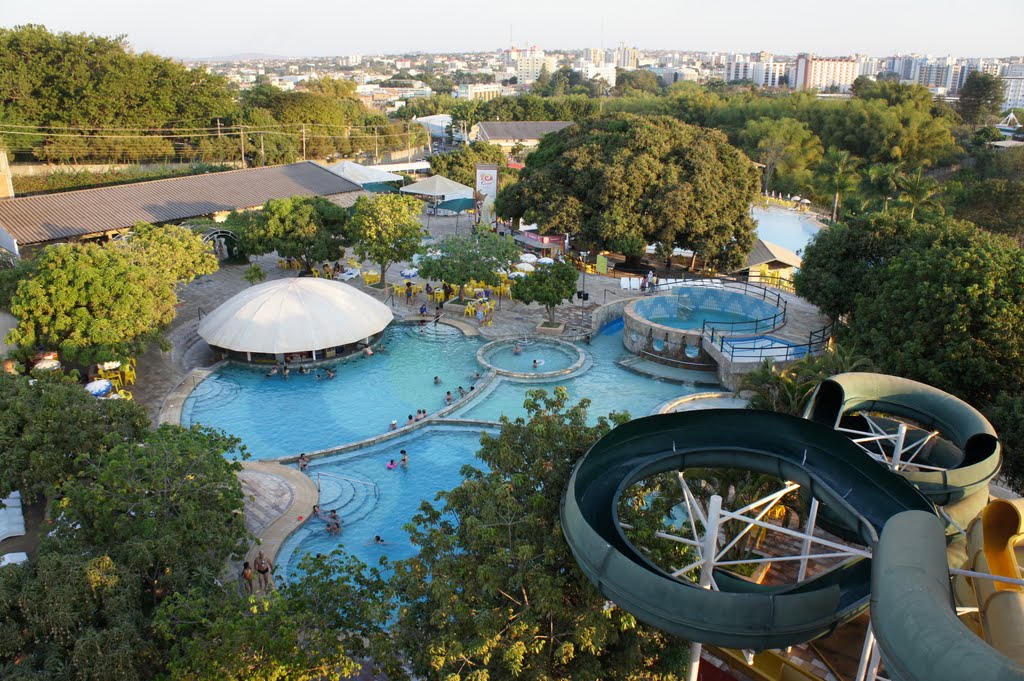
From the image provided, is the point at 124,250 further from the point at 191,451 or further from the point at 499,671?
the point at 499,671

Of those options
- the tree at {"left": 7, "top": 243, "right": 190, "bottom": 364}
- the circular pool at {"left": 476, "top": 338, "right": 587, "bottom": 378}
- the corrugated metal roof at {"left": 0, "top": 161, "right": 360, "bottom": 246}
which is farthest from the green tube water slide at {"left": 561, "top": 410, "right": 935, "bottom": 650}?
the corrugated metal roof at {"left": 0, "top": 161, "right": 360, "bottom": 246}

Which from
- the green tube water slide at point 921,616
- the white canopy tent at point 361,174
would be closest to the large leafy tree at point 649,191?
the white canopy tent at point 361,174

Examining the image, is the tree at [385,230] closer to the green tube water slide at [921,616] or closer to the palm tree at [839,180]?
the green tube water slide at [921,616]

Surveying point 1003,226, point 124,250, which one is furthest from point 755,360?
point 1003,226

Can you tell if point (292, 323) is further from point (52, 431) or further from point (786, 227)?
point (786, 227)

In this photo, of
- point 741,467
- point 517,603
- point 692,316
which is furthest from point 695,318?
point 517,603
